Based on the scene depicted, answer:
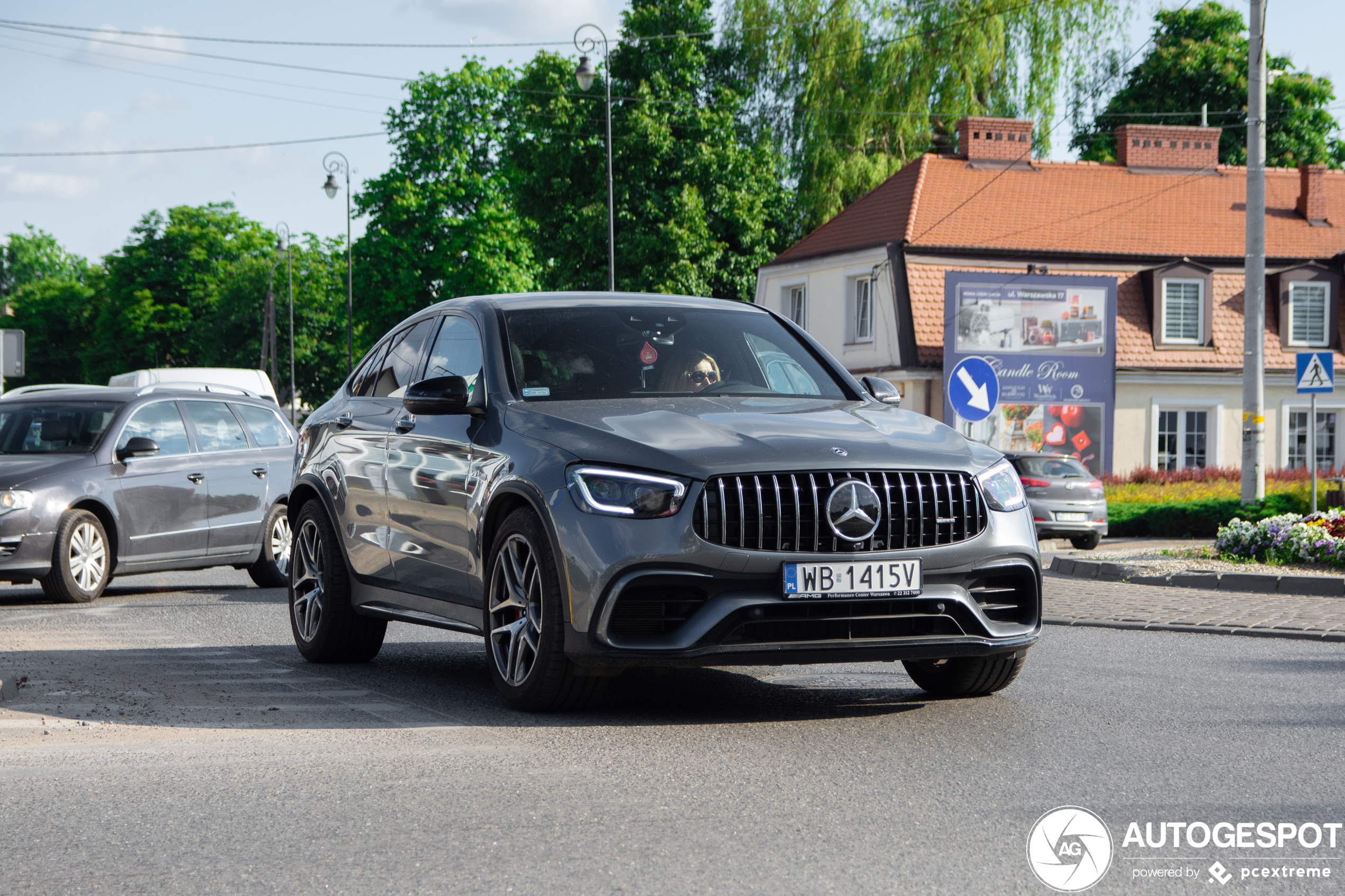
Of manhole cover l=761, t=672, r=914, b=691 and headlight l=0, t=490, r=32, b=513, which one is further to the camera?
headlight l=0, t=490, r=32, b=513

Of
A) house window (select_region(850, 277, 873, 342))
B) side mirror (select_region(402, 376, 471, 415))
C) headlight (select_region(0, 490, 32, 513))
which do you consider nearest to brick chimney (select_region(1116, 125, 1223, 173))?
house window (select_region(850, 277, 873, 342))

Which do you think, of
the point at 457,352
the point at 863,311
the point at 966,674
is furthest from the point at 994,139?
the point at 966,674

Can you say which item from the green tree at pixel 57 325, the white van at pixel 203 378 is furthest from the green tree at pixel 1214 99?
the green tree at pixel 57 325

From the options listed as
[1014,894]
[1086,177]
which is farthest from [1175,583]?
[1086,177]

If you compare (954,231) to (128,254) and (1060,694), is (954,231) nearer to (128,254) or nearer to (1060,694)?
(1060,694)

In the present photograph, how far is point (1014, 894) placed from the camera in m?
4.16

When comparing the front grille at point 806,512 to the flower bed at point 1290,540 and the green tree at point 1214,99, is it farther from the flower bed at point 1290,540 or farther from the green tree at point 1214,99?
the green tree at point 1214,99

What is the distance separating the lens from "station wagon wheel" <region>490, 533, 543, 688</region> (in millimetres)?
6766

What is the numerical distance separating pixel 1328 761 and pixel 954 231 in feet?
119

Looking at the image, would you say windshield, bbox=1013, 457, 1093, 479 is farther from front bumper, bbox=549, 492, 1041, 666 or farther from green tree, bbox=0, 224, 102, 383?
green tree, bbox=0, 224, 102, 383

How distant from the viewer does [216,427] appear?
50.2 feet

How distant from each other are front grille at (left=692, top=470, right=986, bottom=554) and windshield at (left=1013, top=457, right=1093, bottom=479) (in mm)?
20350

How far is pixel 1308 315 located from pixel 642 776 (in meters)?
40.2

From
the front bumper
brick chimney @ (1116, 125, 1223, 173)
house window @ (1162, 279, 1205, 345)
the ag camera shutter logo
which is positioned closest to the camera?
the ag camera shutter logo
